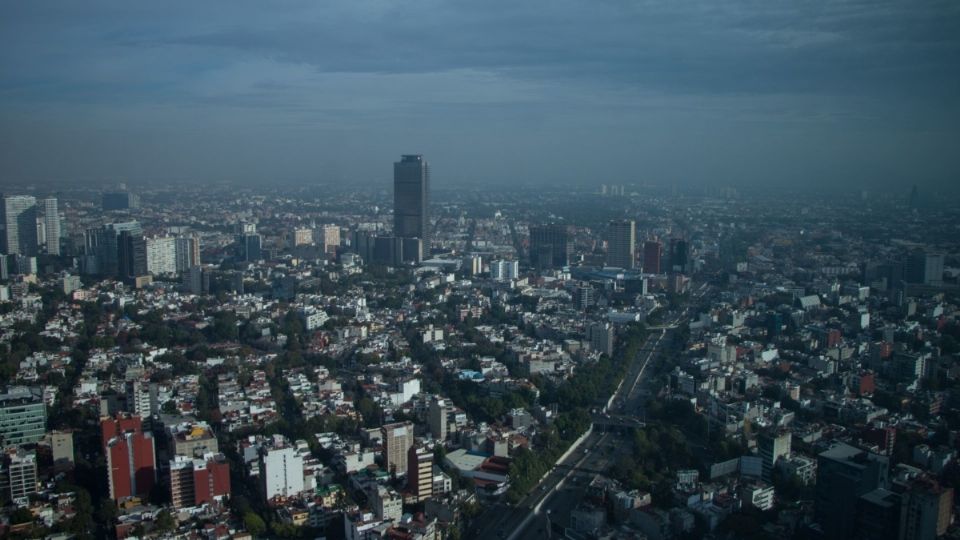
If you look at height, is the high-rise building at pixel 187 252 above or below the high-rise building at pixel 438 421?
above

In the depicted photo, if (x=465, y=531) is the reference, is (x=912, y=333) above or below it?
above

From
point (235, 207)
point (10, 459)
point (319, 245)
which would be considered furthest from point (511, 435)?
point (235, 207)

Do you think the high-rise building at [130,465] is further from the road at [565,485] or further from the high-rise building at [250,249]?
the high-rise building at [250,249]

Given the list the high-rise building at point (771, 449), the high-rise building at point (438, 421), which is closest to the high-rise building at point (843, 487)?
the high-rise building at point (771, 449)

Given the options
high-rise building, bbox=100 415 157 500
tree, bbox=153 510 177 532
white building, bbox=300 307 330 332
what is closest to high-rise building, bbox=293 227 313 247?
white building, bbox=300 307 330 332

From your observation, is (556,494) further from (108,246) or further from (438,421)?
(108,246)

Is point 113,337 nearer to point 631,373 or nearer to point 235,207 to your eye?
point 631,373

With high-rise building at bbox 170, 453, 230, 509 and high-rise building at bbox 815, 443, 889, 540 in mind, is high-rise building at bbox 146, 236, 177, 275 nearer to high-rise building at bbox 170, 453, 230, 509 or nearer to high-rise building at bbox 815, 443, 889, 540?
high-rise building at bbox 170, 453, 230, 509
